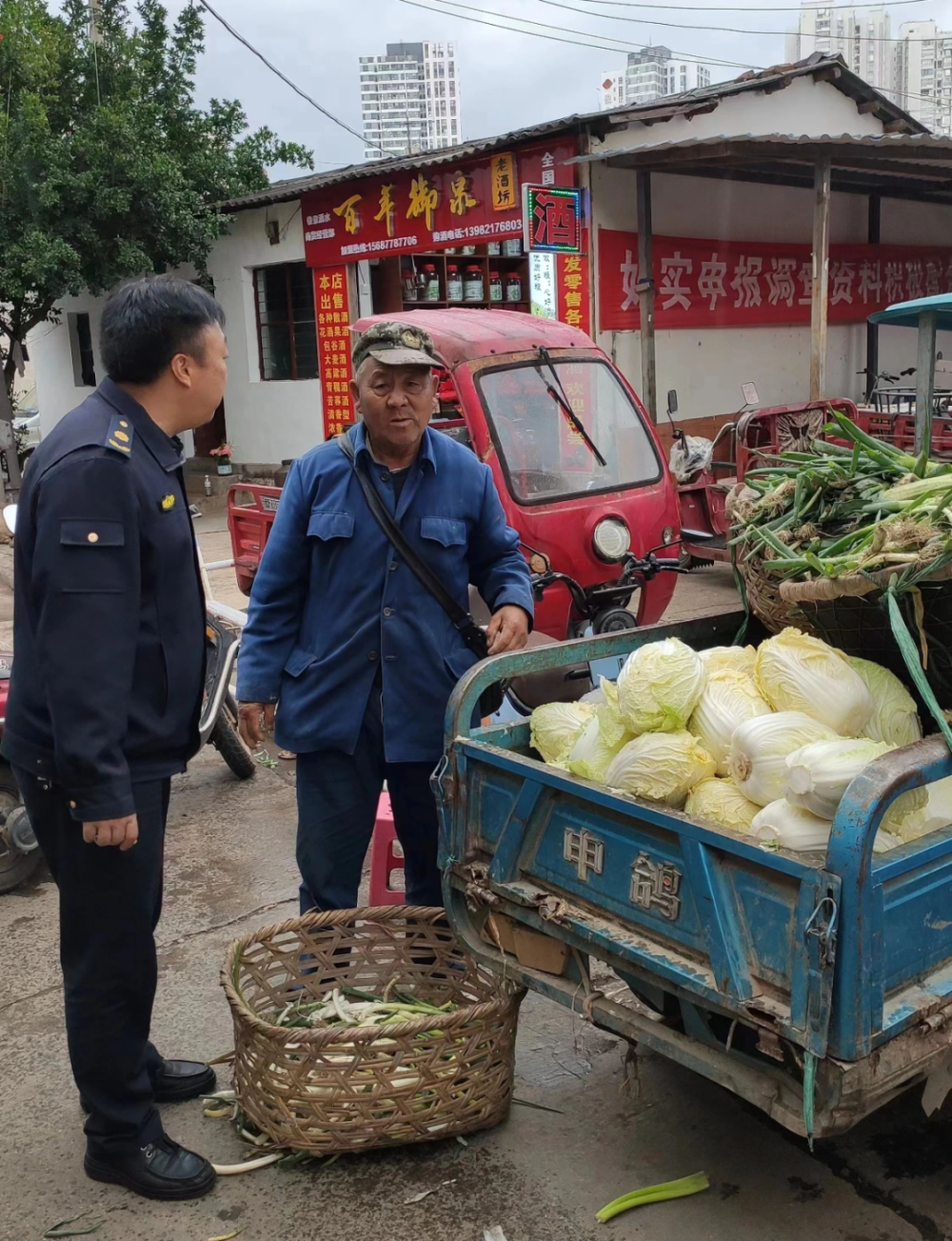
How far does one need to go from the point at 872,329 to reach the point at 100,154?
9.34 m

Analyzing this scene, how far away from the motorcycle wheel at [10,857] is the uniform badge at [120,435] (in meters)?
2.26

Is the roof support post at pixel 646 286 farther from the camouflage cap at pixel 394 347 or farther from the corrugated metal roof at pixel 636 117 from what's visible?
the camouflage cap at pixel 394 347

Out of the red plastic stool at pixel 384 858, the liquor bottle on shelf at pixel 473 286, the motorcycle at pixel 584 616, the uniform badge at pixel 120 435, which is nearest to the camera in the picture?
the uniform badge at pixel 120 435

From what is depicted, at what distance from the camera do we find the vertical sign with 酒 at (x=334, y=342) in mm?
12508

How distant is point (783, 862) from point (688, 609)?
6.72 meters

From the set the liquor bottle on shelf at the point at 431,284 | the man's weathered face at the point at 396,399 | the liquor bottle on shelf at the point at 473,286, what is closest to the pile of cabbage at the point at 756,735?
the man's weathered face at the point at 396,399

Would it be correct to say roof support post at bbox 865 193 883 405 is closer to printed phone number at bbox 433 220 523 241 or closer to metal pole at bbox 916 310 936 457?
printed phone number at bbox 433 220 523 241

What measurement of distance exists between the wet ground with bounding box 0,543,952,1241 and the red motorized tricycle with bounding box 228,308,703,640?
78.6 inches

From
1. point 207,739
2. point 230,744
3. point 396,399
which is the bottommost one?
point 230,744

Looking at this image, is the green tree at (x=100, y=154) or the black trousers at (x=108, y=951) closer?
the black trousers at (x=108, y=951)

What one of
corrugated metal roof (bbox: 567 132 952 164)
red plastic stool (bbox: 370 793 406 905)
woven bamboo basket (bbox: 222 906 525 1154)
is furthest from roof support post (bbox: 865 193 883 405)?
woven bamboo basket (bbox: 222 906 525 1154)

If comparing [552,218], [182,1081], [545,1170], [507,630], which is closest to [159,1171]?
[182,1081]

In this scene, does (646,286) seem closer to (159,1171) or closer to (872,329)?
(872,329)

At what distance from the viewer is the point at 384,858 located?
3547mm
